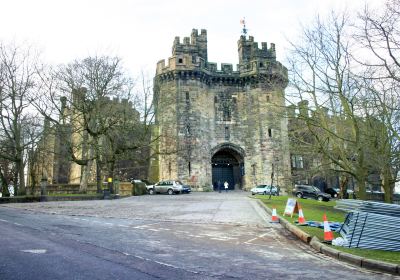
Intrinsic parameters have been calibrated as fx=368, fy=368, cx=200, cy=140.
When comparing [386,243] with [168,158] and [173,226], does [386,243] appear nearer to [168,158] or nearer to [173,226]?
[173,226]

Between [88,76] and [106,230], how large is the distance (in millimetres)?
20118

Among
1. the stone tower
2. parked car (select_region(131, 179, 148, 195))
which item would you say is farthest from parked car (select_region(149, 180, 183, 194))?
the stone tower

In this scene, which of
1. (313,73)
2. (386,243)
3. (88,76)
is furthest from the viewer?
(88,76)

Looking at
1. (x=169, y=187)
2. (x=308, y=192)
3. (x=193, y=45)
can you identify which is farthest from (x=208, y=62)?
(x=308, y=192)

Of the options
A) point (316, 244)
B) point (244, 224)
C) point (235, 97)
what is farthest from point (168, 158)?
point (316, 244)

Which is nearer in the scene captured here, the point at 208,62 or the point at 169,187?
the point at 169,187

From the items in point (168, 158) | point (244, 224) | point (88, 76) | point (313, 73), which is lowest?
point (244, 224)

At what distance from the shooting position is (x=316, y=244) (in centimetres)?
851

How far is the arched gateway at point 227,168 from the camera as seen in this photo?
43.3 m

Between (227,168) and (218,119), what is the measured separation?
6.06 m

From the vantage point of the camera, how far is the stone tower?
128ft

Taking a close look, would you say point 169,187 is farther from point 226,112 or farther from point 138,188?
point 226,112

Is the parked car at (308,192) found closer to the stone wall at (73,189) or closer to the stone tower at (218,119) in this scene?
the stone tower at (218,119)

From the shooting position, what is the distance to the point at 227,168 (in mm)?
44156
